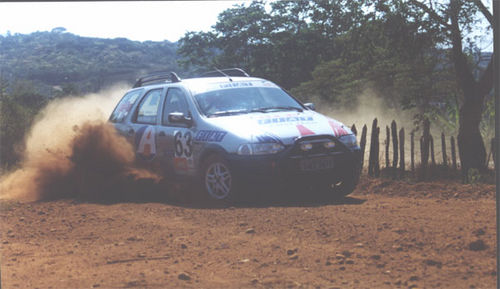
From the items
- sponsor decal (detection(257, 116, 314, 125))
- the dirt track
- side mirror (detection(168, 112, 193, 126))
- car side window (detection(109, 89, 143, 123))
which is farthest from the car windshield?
car side window (detection(109, 89, 143, 123))

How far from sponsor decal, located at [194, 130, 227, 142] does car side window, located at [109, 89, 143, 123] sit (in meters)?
2.23

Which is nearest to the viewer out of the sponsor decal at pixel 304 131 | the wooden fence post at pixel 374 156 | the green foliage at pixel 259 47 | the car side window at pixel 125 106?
the sponsor decal at pixel 304 131

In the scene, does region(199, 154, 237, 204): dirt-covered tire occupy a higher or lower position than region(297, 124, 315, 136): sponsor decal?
lower

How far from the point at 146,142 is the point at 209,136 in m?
1.67

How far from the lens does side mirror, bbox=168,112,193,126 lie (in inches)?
333

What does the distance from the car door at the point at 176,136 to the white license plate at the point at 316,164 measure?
5.43 feet

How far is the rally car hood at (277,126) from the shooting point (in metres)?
7.64

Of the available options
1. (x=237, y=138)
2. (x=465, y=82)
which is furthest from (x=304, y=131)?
(x=465, y=82)

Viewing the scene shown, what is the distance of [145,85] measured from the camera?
416 inches

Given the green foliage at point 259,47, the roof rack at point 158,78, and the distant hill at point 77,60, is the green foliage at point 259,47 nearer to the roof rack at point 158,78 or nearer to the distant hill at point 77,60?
the distant hill at point 77,60

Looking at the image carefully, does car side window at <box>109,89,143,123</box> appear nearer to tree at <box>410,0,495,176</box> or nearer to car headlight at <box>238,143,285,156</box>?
car headlight at <box>238,143,285,156</box>

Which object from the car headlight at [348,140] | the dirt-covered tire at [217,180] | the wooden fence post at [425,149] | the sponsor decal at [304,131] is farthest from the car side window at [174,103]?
the wooden fence post at [425,149]

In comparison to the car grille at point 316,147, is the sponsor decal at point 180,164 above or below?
below

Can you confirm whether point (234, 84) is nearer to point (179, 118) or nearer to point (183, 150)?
point (179, 118)
